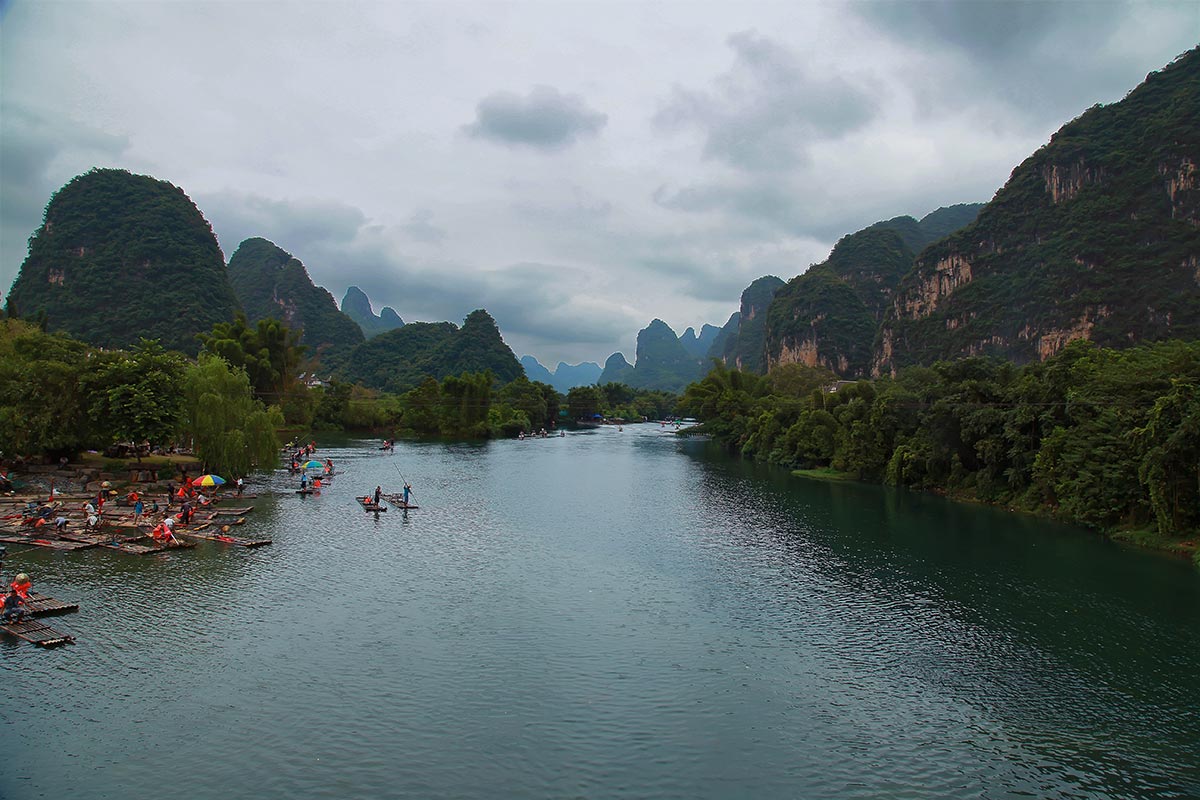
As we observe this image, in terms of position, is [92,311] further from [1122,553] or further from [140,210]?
[1122,553]

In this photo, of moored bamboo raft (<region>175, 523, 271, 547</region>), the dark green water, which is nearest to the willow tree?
the dark green water

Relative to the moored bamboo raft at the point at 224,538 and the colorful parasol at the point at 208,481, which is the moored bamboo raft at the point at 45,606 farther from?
the colorful parasol at the point at 208,481

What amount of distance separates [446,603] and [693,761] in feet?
36.3

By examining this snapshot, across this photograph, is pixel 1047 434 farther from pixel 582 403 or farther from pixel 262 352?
pixel 582 403

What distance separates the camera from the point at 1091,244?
104 meters

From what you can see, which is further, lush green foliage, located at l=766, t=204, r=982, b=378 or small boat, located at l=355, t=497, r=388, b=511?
lush green foliage, located at l=766, t=204, r=982, b=378

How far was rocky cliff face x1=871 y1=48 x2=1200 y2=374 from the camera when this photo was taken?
93.5 m

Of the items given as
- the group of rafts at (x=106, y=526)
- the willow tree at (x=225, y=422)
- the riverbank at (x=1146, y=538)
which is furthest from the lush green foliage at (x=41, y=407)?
the riverbank at (x=1146, y=538)

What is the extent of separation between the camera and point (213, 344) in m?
70.1

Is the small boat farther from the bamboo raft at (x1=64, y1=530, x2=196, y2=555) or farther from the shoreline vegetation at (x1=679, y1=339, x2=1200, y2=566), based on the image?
the shoreline vegetation at (x1=679, y1=339, x2=1200, y2=566)

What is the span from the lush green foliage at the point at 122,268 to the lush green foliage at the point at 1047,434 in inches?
4542

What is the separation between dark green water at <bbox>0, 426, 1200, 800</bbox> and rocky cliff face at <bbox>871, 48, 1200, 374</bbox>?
81878mm

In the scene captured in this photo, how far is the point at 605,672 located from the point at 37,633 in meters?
14.1

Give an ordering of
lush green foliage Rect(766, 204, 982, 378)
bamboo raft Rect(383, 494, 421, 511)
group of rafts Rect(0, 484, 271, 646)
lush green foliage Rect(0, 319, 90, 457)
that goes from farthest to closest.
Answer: lush green foliage Rect(766, 204, 982, 378)
bamboo raft Rect(383, 494, 421, 511)
lush green foliage Rect(0, 319, 90, 457)
group of rafts Rect(0, 484, 271, 646)
